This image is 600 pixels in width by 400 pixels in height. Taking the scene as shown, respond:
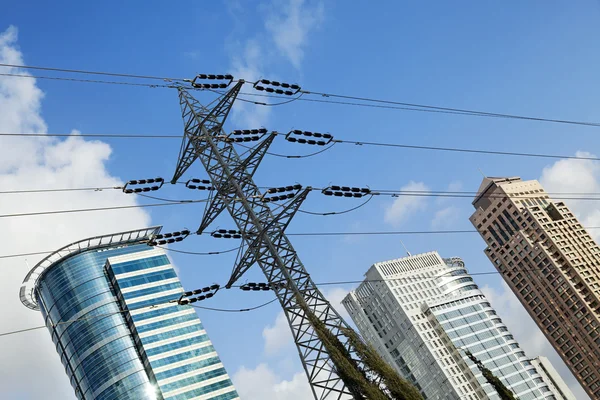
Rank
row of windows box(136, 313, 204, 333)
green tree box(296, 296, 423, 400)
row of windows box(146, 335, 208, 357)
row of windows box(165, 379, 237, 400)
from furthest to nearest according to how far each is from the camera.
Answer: row of windows box(136, 313, 204, 333) < row of windows box(146, 335, 208, 357) < row of windows box(165, 379, 237, 400) < green tree box(296, 296, 423, 400)

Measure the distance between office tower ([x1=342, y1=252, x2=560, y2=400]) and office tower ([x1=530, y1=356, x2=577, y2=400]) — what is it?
4.15 metres

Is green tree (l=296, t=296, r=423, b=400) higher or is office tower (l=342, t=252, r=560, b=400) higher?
office tower (l=342, t=252, r=560, b=400)

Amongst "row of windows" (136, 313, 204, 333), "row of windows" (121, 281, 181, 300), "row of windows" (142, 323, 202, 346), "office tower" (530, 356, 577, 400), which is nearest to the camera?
"row of windows" (142, 323, 202, 346)

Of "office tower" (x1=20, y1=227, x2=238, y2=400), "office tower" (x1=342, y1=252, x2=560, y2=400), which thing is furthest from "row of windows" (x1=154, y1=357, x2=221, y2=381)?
"office tower" (x1=342, y1=252, x2=560, y2=400)

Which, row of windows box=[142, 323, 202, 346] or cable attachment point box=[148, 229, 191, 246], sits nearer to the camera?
cable attachment point box=[148, 229, 191, 246]

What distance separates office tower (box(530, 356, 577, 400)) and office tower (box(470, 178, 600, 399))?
23476mm

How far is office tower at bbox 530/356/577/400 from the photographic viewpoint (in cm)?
16960

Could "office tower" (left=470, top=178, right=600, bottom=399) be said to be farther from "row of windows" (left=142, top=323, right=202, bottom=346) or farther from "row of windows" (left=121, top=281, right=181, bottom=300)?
"row of windows" (left=121, top=281, right=181, bottom=300)

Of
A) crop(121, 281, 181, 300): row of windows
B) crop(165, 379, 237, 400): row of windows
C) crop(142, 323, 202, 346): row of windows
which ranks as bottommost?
crop(165, 379, 237, 400): row of windows

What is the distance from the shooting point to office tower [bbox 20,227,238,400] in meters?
121

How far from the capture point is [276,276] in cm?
3114

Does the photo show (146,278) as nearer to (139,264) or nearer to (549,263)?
(139,264)

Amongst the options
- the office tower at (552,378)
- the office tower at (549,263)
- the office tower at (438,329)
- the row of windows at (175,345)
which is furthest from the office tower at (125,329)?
the office tower at (552,378)

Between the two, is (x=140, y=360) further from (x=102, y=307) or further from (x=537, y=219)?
(x=537, y=219)
